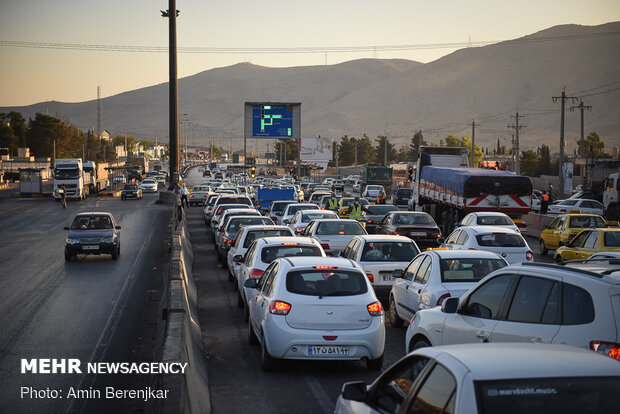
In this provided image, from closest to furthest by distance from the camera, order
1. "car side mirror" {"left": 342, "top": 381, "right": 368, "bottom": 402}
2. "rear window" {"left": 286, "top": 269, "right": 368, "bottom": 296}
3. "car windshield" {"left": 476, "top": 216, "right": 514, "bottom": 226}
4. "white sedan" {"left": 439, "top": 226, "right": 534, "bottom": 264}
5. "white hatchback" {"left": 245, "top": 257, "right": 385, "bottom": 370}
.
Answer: "car side mirror" {"left": 342, "top": 381, "right": 368, "bottom": 402}, "white hatchback" {"left": 245, "top": 257, "right": 385, "bottom": 370}, "rear window" {"left": 286, "top": 269, "right": 368, "bottom": 296}, "white sedan" {"left": 439, "top": 226, "right": 534, "bottom": 264}, "car windshield" {"left": 476, "top": 216, "right": 514, "bottom": 226}

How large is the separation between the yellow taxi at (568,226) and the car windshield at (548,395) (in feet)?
73.0

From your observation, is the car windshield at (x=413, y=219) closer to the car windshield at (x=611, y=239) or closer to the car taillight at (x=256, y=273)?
the car windshield at (x=611, y=239)

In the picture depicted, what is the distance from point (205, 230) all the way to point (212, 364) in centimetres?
2697

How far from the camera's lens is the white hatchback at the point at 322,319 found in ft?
33.1

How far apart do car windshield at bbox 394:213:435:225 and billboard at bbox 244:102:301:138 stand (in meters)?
36.0

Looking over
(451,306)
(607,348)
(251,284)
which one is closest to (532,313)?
(607,348)

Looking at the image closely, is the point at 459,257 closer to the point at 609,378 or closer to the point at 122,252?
the point at 609,378

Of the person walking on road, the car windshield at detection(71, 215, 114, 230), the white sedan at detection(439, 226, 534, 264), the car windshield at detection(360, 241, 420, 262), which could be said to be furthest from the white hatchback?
the person walking on road

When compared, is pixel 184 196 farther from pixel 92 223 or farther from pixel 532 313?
pixel 532 313

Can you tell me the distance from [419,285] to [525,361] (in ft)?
25.8

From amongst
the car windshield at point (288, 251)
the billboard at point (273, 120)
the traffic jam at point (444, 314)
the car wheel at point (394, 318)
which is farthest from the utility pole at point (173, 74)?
the car wheel at point (394, 318)

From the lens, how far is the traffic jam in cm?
432

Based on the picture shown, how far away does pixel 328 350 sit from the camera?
10.1 meters

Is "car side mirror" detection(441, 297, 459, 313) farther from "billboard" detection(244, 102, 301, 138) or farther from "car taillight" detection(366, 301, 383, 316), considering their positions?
"billboard" detection(244, 102, 301, 138)
